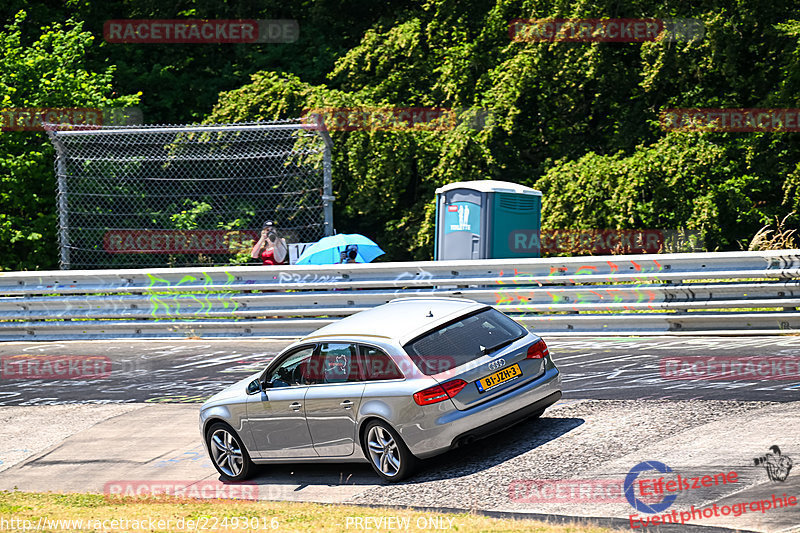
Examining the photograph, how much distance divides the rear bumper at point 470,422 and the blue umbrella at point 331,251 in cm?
782

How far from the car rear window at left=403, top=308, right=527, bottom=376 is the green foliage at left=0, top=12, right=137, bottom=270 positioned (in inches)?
539

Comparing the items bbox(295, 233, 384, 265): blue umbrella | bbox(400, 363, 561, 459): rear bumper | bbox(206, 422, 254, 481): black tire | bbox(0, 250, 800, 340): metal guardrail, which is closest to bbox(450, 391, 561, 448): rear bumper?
bbox(400, 363, 561, 459): rear bumper

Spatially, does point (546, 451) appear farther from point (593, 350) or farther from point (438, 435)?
point (593, 350)

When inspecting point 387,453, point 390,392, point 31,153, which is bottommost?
point 387,453

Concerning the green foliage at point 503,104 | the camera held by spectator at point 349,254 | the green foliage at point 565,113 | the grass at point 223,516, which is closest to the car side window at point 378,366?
the grass at point 223,516

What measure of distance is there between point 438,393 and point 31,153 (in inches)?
611

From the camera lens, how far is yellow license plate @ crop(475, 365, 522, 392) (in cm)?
886

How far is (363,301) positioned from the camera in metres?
15.0

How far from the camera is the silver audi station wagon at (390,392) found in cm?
871

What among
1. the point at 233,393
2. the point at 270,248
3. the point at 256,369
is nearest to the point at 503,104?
the point at 270,248

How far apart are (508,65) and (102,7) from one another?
1373cm

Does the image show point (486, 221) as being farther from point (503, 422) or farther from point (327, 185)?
point (503, 422)

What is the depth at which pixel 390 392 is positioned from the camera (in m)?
8.79

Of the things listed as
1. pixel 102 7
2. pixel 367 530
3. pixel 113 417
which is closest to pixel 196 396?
pixel 113 417
